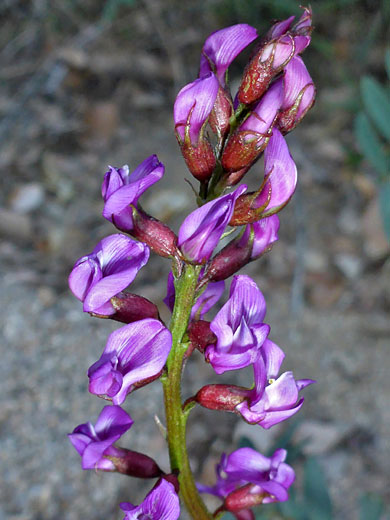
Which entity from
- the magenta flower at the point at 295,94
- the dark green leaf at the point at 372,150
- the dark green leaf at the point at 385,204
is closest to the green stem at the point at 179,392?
the magenta flower at the point at 295,94

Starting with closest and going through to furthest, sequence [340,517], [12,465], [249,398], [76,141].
Result: 1. [249,398]
2. [12,465]
3. [340,517]
4. [76,141]

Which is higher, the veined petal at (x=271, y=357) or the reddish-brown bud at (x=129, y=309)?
the reddish-brown bud at (x=129, y=309)

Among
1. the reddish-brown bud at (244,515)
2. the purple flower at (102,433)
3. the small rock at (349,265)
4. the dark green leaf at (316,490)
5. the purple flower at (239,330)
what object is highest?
the purple flower at (239,330)

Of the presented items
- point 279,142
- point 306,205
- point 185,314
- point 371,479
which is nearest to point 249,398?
point 185,314

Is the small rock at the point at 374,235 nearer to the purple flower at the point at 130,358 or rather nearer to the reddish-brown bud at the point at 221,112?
the reddish-brown bud at the point at 221,112

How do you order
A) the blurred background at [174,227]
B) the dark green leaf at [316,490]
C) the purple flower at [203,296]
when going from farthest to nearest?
the blurred background at [174,227] < the dark green leaf at [316,490] < the purple flower at [203,296]

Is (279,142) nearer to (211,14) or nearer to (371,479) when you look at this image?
(371,479)

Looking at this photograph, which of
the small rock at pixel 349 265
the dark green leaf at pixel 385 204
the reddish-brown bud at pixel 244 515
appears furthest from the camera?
the small rock at pixel 349 265
